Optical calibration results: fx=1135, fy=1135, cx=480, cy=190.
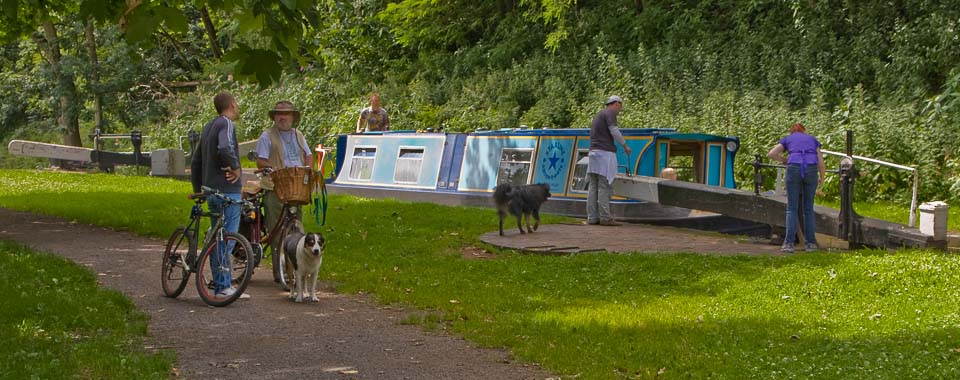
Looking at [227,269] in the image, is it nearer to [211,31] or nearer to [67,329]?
[67,329]

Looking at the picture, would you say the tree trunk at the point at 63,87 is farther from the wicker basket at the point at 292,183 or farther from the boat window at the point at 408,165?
the wicker basket at the point at 292,183

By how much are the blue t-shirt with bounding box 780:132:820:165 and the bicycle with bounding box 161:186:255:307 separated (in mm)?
5931

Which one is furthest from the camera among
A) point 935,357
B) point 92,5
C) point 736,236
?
point 736,236

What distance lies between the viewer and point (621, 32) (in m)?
27.1

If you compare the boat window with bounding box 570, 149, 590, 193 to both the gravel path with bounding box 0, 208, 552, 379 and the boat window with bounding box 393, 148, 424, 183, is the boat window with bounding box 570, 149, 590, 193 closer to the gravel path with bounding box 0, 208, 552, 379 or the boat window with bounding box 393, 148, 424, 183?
the boat window with bounding box 393, 148, 424, 183

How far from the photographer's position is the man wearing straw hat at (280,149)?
980cm

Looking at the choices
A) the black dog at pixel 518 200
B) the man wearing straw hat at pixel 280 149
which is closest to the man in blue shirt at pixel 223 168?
the man wearing straw hat at pixel 280 149

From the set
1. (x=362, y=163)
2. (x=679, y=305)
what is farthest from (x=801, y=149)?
(x=362, y=163)

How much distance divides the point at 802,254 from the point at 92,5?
7.87m

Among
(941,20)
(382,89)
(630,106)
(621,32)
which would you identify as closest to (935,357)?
(941,20)

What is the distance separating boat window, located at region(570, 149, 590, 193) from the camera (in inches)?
662

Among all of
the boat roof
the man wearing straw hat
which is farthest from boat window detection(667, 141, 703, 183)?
the man wearing straw hat

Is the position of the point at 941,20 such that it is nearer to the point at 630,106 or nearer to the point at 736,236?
the point at 630,106

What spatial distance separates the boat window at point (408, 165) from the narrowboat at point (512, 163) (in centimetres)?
2
